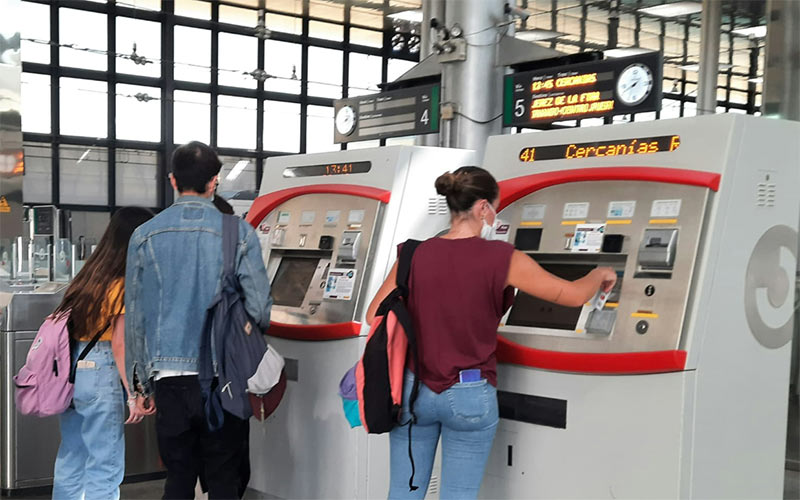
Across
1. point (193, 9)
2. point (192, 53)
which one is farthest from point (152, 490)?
point (193, 9)

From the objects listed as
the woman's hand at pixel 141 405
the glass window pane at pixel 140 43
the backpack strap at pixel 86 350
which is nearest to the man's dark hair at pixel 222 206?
the backpack strap at pixel 86 350

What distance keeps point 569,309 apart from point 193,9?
12.5 meters

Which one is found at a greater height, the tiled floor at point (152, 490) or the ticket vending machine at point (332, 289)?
the ticket vending machine at point (332, 289)

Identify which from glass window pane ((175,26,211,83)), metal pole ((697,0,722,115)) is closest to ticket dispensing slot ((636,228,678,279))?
metal pole ((697,0,722,115))

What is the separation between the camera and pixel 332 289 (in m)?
3.73

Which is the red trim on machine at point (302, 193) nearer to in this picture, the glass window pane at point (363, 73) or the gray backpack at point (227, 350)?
the gray backpack at point (227, 350)

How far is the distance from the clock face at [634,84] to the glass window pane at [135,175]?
11.2 m

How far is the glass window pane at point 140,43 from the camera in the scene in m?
13.5

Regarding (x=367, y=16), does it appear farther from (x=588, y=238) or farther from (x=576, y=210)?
(x=588, y=238)

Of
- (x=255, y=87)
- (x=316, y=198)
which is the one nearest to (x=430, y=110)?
(x=316, y=198)

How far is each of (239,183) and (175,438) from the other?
1214 centimetres

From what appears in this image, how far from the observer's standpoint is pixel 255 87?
569 inches

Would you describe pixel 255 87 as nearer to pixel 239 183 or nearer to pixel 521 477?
pixel 239 183

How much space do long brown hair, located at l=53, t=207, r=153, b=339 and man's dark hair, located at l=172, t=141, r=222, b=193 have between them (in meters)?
0.39
